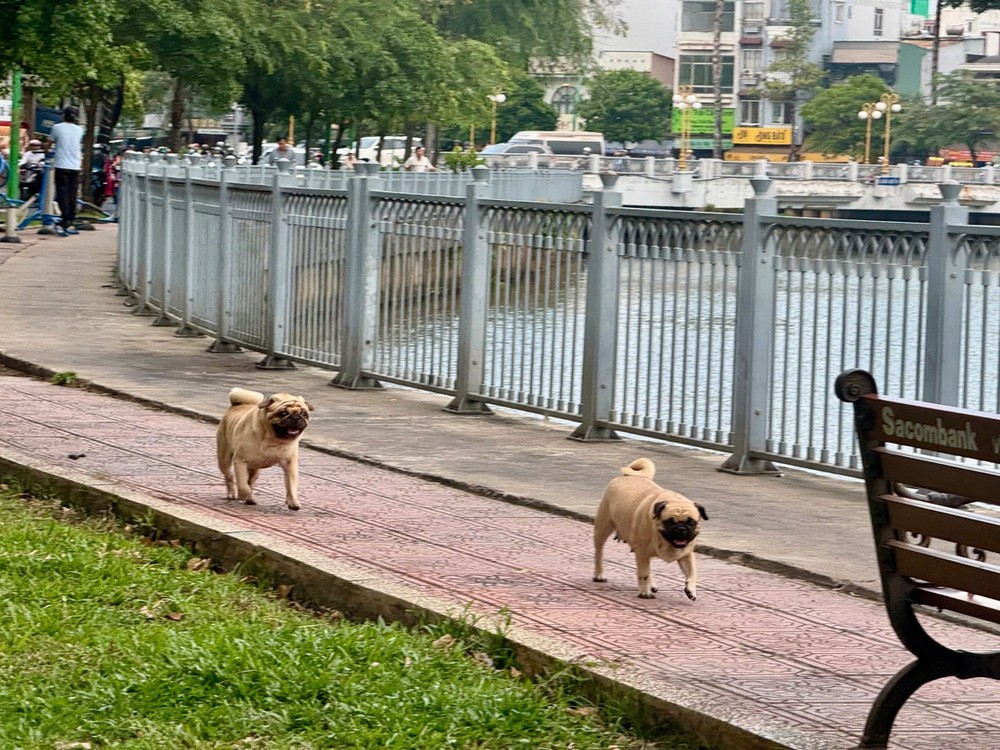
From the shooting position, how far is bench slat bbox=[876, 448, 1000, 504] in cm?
392

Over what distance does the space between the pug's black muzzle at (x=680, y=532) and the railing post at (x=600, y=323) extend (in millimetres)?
4744

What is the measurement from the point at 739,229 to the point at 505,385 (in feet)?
7.69

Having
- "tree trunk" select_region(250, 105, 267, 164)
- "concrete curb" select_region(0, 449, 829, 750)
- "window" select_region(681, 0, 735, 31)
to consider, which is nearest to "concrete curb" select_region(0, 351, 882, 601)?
"concrete curb" select_region(0, 449, 829, 750)

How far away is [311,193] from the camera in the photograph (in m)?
13.3

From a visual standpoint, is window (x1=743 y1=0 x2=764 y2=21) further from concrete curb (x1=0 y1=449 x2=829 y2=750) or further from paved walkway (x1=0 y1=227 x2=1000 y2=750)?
concrete curb (x1=0 y1=449 x2=829 y2=750)

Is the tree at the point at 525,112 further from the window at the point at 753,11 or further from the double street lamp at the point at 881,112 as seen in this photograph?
the double street lamp at the point at 881,112

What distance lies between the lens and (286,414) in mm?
7176

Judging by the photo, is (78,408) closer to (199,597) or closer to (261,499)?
(261,499)

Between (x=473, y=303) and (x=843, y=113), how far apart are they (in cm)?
8445

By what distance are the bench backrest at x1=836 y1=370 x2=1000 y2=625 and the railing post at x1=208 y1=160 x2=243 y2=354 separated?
431 inches

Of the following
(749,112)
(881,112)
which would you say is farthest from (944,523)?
(749,112)

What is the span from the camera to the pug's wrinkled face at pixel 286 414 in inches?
283

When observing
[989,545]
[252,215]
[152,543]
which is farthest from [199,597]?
[252,215]

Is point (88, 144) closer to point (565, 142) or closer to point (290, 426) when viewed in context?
point (290, 426)
